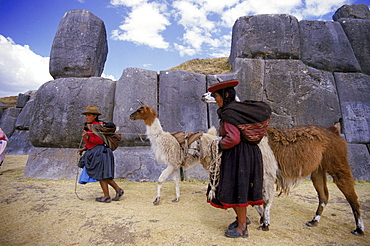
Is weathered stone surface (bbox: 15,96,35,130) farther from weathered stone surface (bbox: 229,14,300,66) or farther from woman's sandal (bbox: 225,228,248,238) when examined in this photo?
woman's sandal (bbox: 225,228,248,238)

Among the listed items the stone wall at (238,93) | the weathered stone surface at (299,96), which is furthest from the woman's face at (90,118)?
the weathered stone surface at (299,96)

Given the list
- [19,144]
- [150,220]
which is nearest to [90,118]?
[150,220]

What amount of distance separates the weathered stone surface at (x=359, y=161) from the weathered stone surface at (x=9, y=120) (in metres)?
16.7

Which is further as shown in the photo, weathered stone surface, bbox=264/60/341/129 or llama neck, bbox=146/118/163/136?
weathered stone surface, bbox=264/60/341/129

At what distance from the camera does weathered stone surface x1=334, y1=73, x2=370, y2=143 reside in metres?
5.51

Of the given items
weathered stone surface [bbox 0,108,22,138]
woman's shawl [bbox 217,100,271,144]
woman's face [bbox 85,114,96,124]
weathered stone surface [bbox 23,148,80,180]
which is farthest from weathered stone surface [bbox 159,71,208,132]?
weathered stone surface [bbox 0,108,22,138]

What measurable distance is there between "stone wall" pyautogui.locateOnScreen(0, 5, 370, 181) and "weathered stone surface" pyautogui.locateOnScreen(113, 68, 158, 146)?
2cm

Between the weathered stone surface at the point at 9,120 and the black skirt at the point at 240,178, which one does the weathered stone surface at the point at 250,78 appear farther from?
the weathered stone surface at the point at 9,120

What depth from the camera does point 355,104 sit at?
5637 mm

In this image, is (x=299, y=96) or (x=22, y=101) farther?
(x=22, y=101)

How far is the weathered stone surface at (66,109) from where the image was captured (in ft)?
17.8

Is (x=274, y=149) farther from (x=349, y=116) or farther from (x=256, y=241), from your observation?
(x=349, y=116)

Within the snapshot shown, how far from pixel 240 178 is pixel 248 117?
639 millimetres

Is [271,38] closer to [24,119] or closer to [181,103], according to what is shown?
[181,103]
